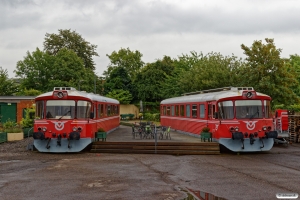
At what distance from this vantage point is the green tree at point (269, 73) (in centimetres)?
2966

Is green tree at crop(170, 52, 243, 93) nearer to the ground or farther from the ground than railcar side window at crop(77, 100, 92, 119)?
farther from the ground

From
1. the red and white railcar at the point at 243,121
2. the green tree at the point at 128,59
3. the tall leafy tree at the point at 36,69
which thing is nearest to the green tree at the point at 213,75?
the red and white railcar at the point at 243,121

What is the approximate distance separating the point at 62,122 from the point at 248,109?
8396 mm

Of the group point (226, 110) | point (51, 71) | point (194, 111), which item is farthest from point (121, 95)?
point (226, 110)

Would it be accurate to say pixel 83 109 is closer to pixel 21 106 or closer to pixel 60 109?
pixel 60 109

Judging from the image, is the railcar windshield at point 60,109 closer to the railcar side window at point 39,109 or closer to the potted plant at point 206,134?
the railcar side window at point 39,109

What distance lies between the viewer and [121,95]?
204ft

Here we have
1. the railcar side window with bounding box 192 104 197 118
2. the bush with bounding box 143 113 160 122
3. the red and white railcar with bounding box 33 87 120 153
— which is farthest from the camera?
the bush with bounding box 143 113 160 122

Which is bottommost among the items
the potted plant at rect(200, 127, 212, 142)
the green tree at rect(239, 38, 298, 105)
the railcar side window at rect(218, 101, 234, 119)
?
the potted plant at rect(200, 127, 212, 142)

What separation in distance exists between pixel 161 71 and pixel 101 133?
135 feet

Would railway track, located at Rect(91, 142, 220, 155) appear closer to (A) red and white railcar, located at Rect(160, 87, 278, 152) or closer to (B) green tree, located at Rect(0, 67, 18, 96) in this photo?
(A) red and white railcar, located at Rect(160, 87, 278, 152)

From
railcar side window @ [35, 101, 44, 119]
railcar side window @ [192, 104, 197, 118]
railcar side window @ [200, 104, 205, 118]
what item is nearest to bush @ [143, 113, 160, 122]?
railcar side window @ [192, 104, 197, 118]

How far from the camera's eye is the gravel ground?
1106 cm

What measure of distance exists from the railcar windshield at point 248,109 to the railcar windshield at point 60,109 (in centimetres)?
749
